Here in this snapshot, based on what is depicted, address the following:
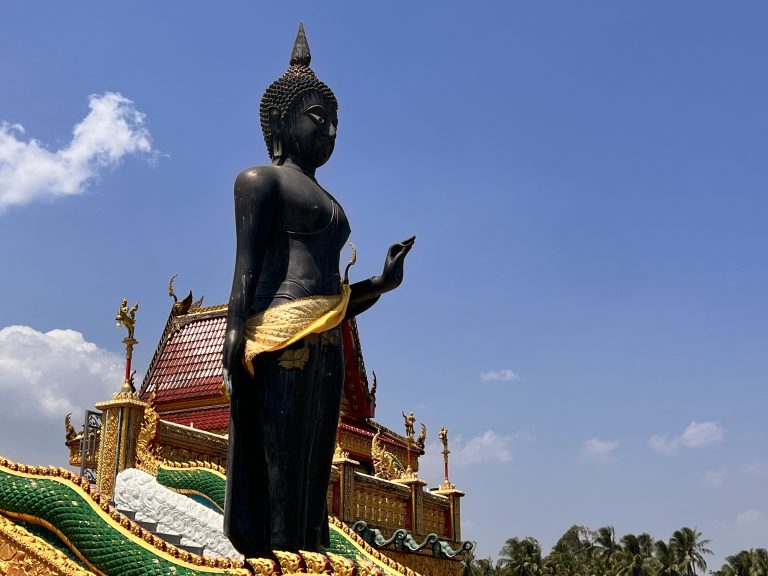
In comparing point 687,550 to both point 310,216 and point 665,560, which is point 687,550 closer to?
point 665,560

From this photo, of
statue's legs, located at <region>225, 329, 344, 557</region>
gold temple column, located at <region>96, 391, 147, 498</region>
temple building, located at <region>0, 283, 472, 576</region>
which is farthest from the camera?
gold temple column, located at <region>96, 391, 147, 498</region>

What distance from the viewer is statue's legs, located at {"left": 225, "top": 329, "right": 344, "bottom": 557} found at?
520 centimetres

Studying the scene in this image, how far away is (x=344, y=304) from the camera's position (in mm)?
5523

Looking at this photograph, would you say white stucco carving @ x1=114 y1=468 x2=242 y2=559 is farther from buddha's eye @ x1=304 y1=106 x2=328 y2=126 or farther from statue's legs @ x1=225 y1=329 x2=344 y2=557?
buddha's eye @ x1=304 y1=106 x2=328 y2=126

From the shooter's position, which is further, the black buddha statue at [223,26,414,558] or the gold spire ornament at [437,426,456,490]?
the gold spire ornament at [437,426,456,490]

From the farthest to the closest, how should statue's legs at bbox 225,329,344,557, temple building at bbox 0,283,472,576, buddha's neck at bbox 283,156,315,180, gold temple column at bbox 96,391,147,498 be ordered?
gold temple column at bbox 96,391,147,498
temple building at bbox 0,283,472,576
buddha's neck at bbox 283,156,315,180
statue's legs at bbox 225,329,344,557

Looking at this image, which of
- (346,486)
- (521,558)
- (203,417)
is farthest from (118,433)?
(521,558)

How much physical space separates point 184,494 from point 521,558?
37642 millimetres

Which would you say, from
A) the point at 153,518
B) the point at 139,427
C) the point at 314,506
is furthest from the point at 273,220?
the point at 139,427

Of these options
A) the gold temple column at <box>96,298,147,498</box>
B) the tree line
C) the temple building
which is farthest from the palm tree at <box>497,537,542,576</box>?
the gold temple column at <box>96,298,147,498</box>

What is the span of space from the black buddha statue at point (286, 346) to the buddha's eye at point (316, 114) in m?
0.02

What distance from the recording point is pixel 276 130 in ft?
19.7

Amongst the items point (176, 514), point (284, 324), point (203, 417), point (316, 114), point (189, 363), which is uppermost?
point (189, 363)

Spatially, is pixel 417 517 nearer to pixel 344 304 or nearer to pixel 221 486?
pixel 221 486
